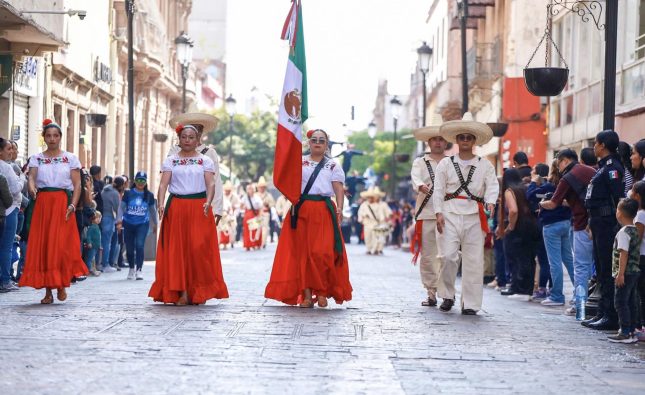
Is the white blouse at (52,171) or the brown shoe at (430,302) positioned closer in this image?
the white blouse at (52,171)

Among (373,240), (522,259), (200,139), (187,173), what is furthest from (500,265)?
(373,240)

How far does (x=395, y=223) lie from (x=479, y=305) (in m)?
38.9

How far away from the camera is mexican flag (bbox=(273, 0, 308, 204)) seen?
1459 centimetres

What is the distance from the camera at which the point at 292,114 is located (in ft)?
50.5

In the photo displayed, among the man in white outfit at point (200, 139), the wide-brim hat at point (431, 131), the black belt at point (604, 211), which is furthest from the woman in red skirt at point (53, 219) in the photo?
the black belt at point (604, 211)

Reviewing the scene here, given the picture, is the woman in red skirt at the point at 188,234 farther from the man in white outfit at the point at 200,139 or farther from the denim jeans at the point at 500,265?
the denim jeans at the point at 500,265

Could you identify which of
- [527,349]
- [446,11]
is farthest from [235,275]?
[446,11]

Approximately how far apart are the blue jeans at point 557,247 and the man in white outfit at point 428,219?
1.68m

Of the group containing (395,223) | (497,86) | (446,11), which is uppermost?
(446,11)

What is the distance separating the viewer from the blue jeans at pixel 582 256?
14391 millimetres

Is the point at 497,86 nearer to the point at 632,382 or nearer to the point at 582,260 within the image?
the point at 582,260

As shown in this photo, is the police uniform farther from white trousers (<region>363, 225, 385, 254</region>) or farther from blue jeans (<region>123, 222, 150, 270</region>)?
white trousers (<region>363, 225, 385, 254</region>)

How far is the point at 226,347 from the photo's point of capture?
32.7ft

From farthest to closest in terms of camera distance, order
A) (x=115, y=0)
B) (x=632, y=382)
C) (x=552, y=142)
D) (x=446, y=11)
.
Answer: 1. (x=446, y=11)
2. (x=115, y=0)
3. (x=552, y=142)
4. (x=632, y=382)
